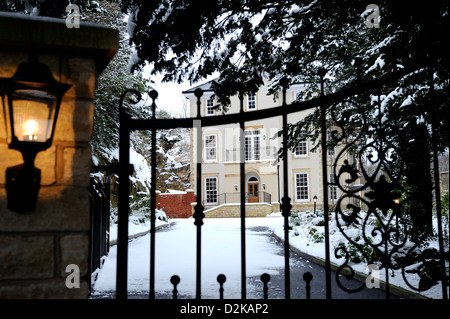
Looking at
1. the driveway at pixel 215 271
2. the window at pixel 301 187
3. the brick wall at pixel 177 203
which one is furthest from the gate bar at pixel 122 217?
the window at pixel 301 187

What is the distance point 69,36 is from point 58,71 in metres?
0.19

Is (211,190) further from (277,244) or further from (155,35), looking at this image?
(155,35)

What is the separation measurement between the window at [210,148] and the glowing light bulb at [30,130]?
75.4 feet

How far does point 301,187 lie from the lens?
82.3 feet

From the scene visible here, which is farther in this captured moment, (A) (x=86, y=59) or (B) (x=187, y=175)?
(B) (x=187, y=175)

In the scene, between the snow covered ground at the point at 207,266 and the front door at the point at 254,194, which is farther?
the front door at the point at 254,194

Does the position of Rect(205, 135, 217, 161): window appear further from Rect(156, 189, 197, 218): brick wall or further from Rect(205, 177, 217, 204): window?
Rect(156, 189, 197, 218): brick wall

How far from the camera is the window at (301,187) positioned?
25.0 metres

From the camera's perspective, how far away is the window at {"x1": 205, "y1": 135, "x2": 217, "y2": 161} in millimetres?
24891

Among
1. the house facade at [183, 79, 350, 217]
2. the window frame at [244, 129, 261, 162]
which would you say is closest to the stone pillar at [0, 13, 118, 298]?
the house facade at [183, 79, 350, 217]

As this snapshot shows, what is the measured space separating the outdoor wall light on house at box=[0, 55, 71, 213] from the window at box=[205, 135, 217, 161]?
23.0 m

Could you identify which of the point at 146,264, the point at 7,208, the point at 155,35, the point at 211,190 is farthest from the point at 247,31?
the point at 211,190

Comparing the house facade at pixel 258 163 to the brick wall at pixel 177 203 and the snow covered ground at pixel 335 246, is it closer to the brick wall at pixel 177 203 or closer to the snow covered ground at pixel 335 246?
the brick wall at pixel 177 203
